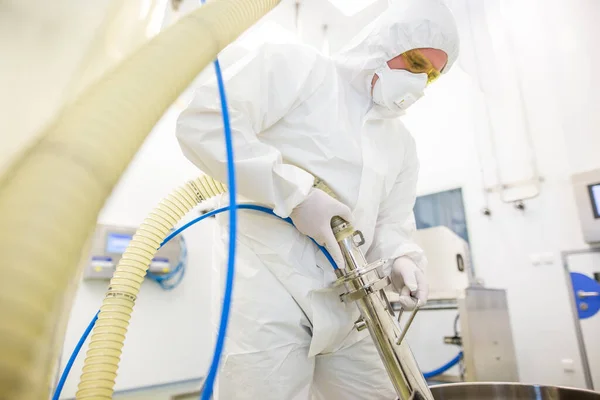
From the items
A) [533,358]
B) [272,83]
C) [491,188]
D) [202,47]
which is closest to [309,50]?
[272,83]

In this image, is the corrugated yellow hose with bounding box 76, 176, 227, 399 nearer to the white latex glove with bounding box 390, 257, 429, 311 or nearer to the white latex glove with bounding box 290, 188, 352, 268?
the white latex glove with bounding box 290, 188, 352, 268

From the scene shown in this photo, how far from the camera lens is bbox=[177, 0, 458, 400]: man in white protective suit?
712mm

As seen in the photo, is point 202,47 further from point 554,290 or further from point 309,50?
point 554,290

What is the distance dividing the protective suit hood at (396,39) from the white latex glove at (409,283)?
0.45 meters

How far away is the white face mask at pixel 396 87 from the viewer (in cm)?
92

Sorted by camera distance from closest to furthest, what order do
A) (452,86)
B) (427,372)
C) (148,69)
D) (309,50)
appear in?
(148,69), (309,50), (427,372), (452,86)

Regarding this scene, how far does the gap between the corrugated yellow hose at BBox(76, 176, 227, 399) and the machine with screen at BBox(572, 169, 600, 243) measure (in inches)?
86.9

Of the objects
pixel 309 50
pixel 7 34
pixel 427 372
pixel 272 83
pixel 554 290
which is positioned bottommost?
pixel 427 372

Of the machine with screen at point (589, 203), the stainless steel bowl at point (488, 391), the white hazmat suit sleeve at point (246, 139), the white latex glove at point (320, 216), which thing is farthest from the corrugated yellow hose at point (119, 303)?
the machine with screen at point (589, 203)

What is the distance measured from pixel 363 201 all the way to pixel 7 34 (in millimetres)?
675

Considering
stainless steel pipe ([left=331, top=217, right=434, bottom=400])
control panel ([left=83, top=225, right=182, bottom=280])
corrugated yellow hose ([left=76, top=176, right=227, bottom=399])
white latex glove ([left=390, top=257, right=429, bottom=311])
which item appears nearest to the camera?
corrugated yellow hose ([left=76, top=176, right=227, bottom=399])

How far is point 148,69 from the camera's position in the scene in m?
0.29

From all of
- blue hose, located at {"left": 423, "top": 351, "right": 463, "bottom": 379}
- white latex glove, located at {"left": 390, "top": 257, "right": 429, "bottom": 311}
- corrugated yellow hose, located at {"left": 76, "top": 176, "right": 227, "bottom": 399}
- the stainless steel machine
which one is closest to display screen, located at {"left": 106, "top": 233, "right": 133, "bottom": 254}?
the stainless steel machine

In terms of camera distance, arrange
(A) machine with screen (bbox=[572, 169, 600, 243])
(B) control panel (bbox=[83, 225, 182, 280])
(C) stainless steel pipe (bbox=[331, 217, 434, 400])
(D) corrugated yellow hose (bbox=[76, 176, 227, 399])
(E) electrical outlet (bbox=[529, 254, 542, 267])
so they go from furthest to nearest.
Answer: (E) electrical outlet (bbox=[529, 254, 542, 267]), (B) control panel (bbox=[83, 225, 182, 280]), (A) machine with screen (bbox=[572, 169, 600, 243]), (C) stainless steel pipe (bbox=[331, 217, 434, 400]), (D) corrugated yellow hose (bbox=[76, 176, 227, 399])
